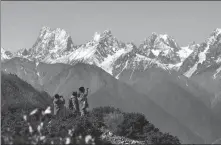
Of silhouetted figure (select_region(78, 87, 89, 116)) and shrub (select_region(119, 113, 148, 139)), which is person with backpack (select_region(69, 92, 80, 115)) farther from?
shrub (select_region(119, 113, 148, 139))

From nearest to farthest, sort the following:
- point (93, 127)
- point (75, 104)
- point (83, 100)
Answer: point (93, 127) < point (83, 100) < point (75, 104)

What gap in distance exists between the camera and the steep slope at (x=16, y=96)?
76850 millimetres

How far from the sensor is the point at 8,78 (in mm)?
95125

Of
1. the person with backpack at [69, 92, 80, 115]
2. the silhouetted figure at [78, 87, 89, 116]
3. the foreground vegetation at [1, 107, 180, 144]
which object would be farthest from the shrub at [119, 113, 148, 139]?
the person with backpack at [69, 92, 80, 115]

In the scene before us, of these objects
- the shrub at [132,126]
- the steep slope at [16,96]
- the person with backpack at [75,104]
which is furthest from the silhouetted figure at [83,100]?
the steep slope at [16,96]

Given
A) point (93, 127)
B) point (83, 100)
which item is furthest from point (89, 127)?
point (83, 100)

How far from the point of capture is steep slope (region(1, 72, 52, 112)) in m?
76.8

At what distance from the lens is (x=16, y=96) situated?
274ft

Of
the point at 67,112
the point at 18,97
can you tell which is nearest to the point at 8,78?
the point at 18,97

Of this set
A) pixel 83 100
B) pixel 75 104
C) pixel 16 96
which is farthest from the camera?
pixel 16 96

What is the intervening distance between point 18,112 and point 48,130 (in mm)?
12194

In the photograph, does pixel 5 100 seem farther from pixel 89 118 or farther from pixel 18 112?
pixel 89 118

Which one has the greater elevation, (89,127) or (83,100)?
(83,100)

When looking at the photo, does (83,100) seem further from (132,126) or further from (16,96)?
(16,96)
